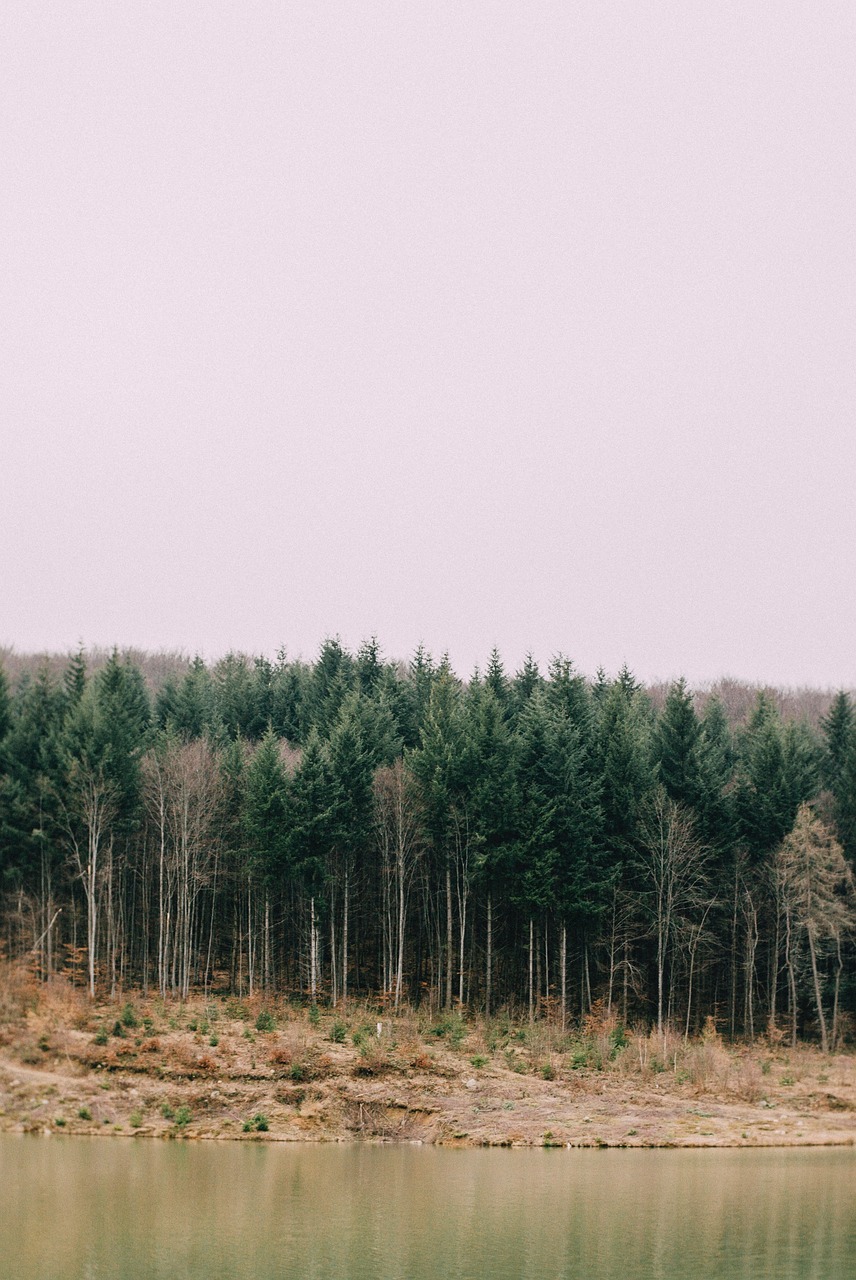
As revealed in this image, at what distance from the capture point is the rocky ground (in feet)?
128

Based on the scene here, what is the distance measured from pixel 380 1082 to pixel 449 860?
57.4 ft

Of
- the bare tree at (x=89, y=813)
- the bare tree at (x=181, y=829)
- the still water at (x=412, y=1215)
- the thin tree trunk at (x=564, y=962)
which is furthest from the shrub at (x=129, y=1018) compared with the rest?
the thin tree trunk at (x=564, y=962)

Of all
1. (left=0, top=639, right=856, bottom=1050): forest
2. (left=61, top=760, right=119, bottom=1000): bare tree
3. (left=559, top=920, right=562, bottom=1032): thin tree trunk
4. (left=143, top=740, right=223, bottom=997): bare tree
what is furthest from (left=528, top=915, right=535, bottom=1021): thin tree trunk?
(left=61, top=760, right=119, bottom=1000): bare tree

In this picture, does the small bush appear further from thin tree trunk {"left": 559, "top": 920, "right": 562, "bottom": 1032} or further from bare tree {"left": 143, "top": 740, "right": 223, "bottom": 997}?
thin tree trunk {"left": 559, "top": 920, "right": 562, "bottom": 1032}

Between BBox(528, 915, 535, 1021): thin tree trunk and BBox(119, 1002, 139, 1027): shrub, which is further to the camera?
BBox(528, 915, 535, 1021): thin tree trunk

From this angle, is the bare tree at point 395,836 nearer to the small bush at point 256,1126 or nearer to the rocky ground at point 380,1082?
the rocky ground at point 380,1082

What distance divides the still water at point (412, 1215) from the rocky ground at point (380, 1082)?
11.8 feet

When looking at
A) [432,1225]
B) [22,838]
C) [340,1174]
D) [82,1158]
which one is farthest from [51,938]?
[432,1225]

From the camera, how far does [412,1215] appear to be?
2544 centimetres

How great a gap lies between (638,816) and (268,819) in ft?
59.8

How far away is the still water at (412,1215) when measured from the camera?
20.9 metres

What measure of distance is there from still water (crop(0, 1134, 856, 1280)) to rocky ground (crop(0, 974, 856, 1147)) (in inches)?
142

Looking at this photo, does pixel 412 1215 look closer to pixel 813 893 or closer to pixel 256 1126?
pixel 256 1126

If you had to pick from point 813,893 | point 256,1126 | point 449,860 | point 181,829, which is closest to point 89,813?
point 181,829
